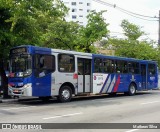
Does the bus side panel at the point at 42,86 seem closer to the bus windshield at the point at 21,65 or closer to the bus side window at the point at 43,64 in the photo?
the bus side window at the point at 43,64

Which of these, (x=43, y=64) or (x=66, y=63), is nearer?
(x=43, y=64)

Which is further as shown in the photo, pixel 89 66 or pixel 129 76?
pixel 129 76

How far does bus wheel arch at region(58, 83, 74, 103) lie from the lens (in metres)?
18.0

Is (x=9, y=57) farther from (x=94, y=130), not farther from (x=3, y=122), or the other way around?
(x=94, y=130)

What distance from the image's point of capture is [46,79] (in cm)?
1700

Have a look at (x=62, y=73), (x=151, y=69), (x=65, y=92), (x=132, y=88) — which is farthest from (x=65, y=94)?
(x=151, y=69)

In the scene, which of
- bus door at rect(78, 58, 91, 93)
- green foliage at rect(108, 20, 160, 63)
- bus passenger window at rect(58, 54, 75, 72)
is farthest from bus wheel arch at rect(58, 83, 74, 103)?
green foliage at rect(108, 20, 160, 63)

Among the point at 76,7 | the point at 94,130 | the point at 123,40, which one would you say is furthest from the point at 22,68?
the point at 76,7

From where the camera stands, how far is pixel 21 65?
16.9 meters

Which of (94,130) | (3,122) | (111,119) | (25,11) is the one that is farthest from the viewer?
(25,11)

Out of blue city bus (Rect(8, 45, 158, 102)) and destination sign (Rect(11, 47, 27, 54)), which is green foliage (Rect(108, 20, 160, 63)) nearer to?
blue city bus (Rect(8, 45, 158, 102))

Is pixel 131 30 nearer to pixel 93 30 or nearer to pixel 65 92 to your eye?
pixel 93 30

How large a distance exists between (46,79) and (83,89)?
331 centimetres

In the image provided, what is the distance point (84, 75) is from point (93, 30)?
352 inches
